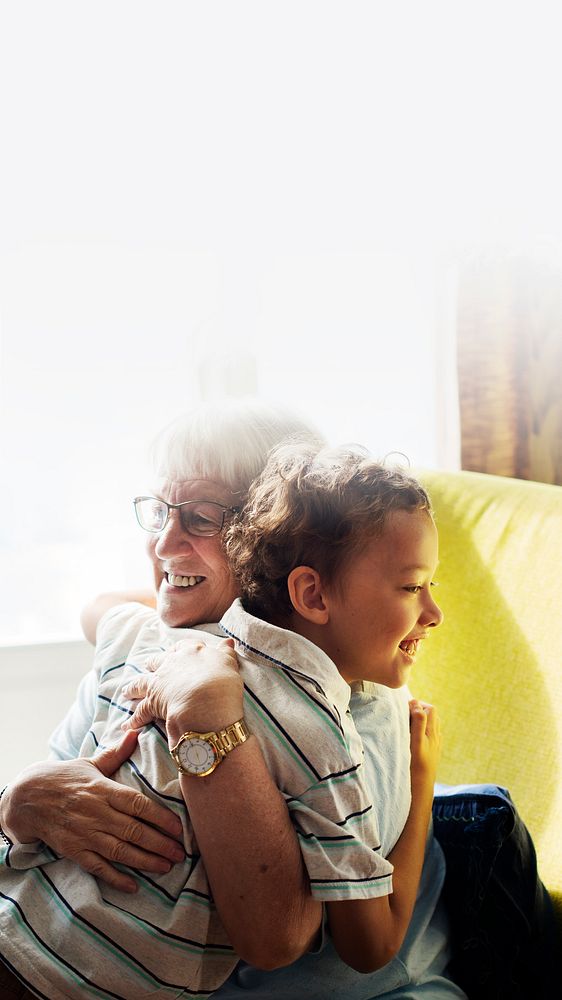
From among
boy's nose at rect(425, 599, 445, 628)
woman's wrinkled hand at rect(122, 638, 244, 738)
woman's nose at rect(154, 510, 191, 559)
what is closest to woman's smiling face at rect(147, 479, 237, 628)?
woman's nose at rect(154, 510, 191, 559)

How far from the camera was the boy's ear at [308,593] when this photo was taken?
45.2 inches

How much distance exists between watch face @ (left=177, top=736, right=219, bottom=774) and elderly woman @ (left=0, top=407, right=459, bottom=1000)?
0.05 feet

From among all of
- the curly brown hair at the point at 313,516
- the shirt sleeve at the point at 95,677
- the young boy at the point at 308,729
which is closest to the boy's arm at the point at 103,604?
the shirt sleeve at the point at 95,677

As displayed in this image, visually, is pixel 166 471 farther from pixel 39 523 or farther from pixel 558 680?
pixel 39 523

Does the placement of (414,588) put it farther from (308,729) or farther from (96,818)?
(96,818)

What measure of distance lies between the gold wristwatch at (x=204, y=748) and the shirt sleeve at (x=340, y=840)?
0.10m

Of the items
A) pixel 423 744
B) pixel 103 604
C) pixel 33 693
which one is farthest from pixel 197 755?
pixel 33 693

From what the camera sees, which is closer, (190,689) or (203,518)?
(190,689)

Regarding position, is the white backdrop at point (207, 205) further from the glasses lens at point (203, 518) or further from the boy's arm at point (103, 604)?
the glasses lens at point (203, 518)

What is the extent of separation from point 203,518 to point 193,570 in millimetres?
78

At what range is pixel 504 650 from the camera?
1473 millimetres

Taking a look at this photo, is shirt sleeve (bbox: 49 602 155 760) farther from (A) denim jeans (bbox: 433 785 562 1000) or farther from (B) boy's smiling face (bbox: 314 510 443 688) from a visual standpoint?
(A) denim jeans (bbox: 433 785 562 1000)

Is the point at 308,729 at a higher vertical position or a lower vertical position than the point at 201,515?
lower

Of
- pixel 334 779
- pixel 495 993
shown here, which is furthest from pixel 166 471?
pixel 495 993
